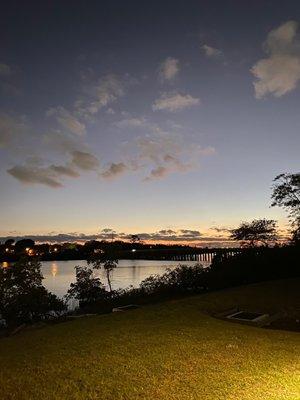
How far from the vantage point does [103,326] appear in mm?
9086

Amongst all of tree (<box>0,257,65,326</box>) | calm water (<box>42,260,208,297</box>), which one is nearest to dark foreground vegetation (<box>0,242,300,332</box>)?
tree (<box>0,257,65,326</box>)

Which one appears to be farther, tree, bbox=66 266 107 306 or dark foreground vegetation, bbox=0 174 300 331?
tree, bbox=66 266 107 306

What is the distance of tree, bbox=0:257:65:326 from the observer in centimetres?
1630

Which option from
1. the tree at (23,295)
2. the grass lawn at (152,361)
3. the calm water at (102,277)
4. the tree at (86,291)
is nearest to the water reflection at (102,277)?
the calm water at (102,277)

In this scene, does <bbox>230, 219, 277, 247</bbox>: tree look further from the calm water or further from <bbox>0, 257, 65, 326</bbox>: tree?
<bbox>0, 257, 65, 326</bbox>: tree

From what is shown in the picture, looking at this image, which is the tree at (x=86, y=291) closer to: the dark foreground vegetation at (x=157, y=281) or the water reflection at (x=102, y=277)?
the dark foreground vegetation at (x=157, y=281)

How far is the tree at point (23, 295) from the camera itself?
16.3m

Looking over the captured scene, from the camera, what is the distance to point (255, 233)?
2903 cm

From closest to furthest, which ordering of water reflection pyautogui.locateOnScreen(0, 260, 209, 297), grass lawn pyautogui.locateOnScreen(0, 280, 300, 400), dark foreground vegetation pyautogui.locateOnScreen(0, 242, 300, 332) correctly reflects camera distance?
grass lawn pyautogui.locateOnScreen(0, 280, 300, 400), dark foreground vegetation pyautogui.locateOnScreen(0, 242, 300, 332), water reflection pyautogui.locateOnScreen(0, 260, 209, 297)

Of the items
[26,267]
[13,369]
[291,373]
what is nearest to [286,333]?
[291,373]

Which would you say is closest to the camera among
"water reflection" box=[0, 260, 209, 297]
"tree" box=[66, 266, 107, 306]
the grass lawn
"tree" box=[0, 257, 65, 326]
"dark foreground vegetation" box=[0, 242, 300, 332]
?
the grass lawn

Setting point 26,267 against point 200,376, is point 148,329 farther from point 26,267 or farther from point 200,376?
point 26,267

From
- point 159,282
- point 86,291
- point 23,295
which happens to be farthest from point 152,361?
point 86,291

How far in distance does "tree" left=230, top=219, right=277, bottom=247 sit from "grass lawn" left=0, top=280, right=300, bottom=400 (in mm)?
19978
